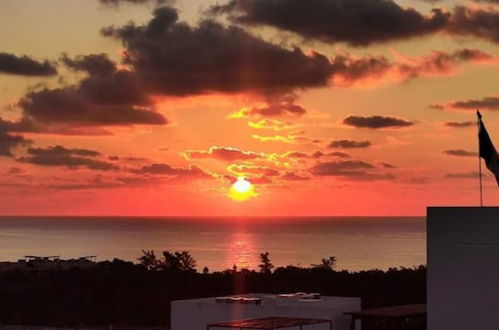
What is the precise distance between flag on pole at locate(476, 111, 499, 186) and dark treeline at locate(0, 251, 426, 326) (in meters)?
25.3

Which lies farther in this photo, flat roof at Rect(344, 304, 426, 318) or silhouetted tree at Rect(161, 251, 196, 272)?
silhouetted tree at Rect(161, 251, 196, 272)

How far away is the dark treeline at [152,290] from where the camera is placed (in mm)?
45812

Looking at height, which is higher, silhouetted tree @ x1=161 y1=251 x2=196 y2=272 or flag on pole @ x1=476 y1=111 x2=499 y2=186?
flag on pole @ x1=476 y1=111 x2=499 y2=186

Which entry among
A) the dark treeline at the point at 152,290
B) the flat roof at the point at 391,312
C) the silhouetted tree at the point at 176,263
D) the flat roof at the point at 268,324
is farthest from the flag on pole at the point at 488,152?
the silhouetted tree at the point at 176,263

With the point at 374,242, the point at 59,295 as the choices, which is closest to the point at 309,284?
the point at 59,295

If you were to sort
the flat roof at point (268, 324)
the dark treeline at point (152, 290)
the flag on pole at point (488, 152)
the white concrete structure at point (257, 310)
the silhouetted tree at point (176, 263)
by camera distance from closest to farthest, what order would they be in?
the flag on pole at point (488, 152) → the flat roof at point (268, 324) → the white concrete structure at point (257, 310) → the dark treeline at point (152, 290) → the silhouetted tree at point (176, 263)

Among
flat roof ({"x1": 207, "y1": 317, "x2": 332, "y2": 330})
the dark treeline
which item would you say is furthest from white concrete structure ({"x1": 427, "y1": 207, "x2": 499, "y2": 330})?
the dark treeline

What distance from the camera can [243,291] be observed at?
4872 cm

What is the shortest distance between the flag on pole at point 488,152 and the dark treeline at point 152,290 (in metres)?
25.3

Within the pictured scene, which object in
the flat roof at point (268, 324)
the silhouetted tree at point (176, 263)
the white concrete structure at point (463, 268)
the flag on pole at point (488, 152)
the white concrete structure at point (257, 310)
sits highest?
the flag on pole at point (488, 152)

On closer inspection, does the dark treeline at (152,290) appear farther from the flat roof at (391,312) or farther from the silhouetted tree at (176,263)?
the flat roof at (391,312)

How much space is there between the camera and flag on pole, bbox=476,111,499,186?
18.8 meters

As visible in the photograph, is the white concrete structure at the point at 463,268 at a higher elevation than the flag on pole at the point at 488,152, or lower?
lower

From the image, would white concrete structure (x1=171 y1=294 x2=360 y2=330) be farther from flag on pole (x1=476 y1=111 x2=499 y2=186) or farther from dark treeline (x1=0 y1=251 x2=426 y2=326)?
dark treeline (x1=0 y1=251 x2=426 y2=326)
